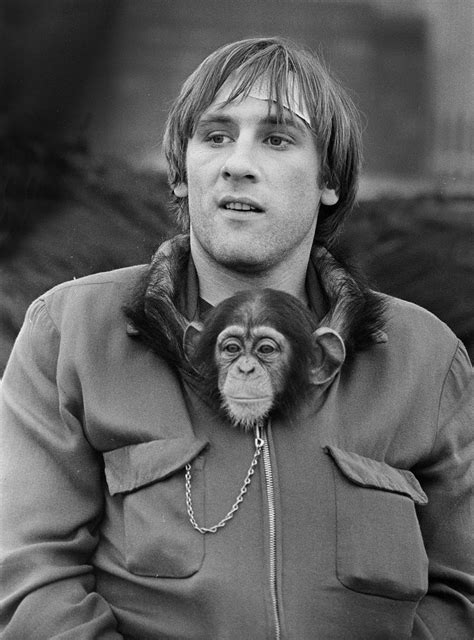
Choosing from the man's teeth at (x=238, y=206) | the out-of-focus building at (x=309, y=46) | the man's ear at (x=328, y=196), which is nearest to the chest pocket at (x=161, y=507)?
the man's teeth at (x=238, y=206)

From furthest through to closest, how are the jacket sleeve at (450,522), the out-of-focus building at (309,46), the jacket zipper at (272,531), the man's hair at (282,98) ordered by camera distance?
the out-of-focus building at (309,46)
the jacket sleeve at (450,522)
the man's hair at (282,98)
the jacket zipper at (272,531)

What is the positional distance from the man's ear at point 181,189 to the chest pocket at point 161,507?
0.56m

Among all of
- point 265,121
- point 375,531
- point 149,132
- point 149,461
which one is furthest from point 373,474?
point 149,132

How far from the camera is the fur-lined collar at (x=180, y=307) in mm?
2055

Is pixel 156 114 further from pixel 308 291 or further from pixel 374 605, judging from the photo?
pixel 374 605

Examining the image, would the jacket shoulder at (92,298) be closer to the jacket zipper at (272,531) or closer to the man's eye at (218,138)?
the man's eye at (218,138)

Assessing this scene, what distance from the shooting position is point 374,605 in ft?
6.56

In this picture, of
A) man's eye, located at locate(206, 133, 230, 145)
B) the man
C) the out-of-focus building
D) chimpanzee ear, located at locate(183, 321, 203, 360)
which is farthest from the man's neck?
the out-of-focus building

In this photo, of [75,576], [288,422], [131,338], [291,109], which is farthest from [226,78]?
[75,576]

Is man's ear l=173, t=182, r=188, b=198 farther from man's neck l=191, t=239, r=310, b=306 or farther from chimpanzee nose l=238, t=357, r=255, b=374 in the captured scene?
chimpanzee nose l=238, t=357, r=255, b=374

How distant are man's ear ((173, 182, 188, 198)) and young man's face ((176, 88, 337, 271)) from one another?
0.12 meters

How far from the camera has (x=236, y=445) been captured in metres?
2.00

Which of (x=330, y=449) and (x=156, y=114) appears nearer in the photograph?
(x=330, y=449)

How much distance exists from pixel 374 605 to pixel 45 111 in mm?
1445
